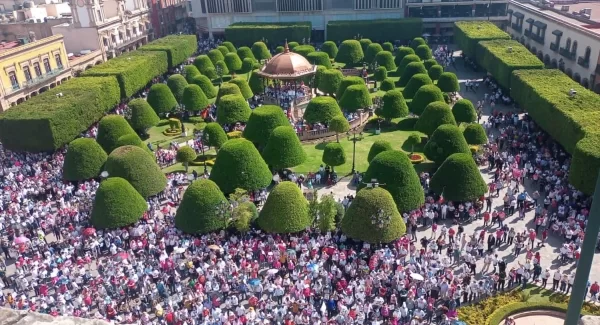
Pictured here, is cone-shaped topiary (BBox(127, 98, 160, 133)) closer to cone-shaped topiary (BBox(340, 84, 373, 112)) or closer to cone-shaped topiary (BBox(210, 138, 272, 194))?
cone-shaped topiary (BBox(210, 138, 272, 194))

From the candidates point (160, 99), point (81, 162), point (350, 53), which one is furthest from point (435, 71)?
point (81, 162)

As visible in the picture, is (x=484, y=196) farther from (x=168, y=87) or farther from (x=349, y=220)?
(x=168, y=87)

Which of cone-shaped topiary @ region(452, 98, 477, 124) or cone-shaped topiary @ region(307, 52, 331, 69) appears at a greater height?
cone-shaped topiary @ region(307, 52, 331, 69)

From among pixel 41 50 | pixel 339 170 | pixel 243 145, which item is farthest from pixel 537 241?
pixel 41 50

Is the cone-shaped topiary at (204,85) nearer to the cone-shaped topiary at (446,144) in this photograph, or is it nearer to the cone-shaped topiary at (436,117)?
the cone-shaped topiary at (436,117)

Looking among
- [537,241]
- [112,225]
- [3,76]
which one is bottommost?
[537,241]

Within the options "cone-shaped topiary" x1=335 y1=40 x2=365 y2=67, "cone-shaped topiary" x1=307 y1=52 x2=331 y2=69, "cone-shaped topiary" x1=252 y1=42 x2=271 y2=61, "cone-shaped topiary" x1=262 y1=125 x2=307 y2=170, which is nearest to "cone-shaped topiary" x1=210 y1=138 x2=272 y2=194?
"cone-shaped topiary" x1=262 y1=125 x2=307 y2=170
